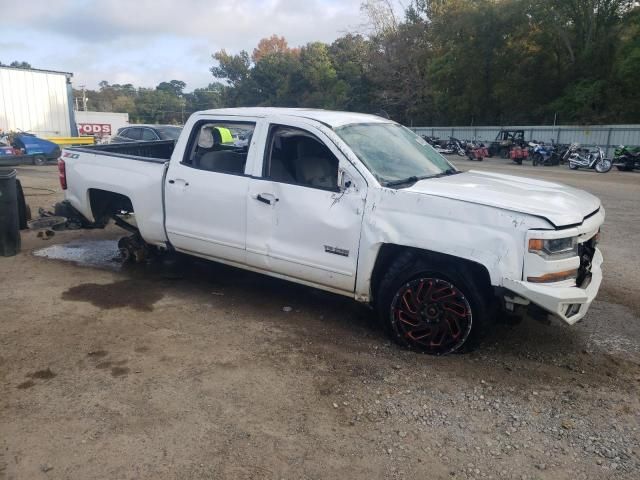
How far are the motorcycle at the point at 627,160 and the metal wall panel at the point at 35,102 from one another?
74.8ft

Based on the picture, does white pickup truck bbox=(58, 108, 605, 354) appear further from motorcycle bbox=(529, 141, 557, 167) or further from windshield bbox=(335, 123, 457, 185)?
motorcycle bbox=(529, 141, 557, 167)

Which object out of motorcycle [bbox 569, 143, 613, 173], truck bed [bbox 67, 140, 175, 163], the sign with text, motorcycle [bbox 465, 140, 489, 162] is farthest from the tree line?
truck bed [bbox 67, 140, 175, 163]

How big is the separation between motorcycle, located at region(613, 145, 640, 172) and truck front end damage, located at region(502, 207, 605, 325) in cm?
2031

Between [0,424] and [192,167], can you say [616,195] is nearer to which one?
[192,167]

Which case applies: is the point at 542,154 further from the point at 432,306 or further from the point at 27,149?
the point at 432,306

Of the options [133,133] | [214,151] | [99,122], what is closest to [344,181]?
[214,151]

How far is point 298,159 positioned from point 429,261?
1.65 meters

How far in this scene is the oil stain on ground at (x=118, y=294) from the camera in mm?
5188

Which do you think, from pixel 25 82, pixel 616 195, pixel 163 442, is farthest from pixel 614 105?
pixel 163 442

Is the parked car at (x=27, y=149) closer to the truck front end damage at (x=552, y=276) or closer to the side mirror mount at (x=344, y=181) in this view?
the side mirror mount at (x=344, y=181)

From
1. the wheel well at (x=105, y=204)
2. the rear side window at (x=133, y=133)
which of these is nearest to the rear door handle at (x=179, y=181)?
the wheel well at (x=105, y=204)

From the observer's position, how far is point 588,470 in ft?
9.34

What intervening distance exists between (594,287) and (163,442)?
129 inches

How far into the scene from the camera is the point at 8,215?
676cm
